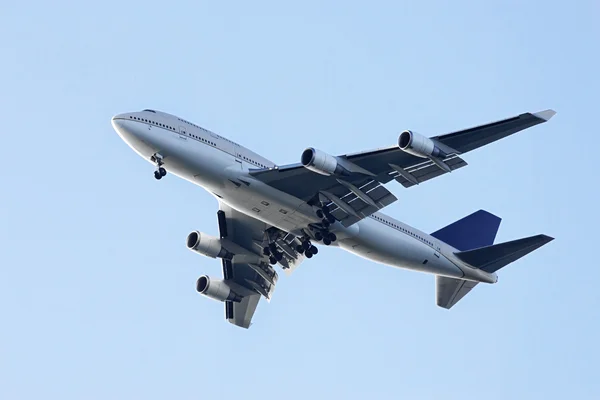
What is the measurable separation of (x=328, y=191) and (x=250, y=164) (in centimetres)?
379

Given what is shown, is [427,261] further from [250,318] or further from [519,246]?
[250,318]

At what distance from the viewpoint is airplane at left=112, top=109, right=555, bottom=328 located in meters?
40.6

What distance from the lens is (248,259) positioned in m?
51.6

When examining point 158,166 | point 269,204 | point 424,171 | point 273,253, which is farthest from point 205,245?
point 424,171

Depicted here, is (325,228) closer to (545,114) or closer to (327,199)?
(327,199)

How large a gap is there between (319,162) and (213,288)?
47.8 ft

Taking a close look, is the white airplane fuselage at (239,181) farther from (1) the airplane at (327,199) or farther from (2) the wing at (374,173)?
(2) the wing at (374,173)

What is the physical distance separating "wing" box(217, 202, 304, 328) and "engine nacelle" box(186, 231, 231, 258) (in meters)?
0.42

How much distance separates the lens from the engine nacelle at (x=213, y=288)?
52.3 meters

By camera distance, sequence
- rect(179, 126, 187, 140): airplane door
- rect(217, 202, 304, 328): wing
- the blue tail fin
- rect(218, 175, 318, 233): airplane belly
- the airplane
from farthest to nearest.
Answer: the blue tail fin < rect(217, 202, 304, 328): wing < rect(218, 175, 318, 233): airplane belly < rect(179, 126, 187, 140): airplane door < the airplane

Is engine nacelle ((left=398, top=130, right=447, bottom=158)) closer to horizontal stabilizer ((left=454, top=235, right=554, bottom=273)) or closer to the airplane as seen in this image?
the airplane

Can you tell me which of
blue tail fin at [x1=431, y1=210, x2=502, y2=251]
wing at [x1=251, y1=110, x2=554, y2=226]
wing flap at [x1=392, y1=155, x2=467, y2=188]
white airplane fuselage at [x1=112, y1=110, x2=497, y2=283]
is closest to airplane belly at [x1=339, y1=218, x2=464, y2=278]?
white airplane fuselage at [x1=112, y1=110, x2=497, y2=283]

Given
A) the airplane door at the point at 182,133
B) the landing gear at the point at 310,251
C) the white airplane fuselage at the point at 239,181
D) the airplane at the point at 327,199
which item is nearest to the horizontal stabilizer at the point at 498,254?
the airplane at the point at 327,199

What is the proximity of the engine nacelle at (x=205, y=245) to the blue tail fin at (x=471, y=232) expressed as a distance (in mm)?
11359
